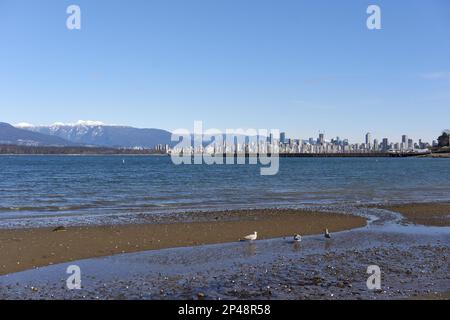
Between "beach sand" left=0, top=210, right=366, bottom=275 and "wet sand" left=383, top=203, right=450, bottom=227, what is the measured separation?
2.99 m

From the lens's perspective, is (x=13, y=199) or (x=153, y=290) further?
(x=13, y=199)

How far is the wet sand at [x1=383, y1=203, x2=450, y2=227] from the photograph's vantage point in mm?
23297

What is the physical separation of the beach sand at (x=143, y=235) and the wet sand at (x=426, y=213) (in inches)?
118

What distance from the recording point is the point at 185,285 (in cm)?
1128

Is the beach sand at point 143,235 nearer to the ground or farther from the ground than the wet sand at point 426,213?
farther from the ground

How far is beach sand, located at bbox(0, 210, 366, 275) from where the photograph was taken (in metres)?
14.8

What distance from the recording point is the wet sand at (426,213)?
23297 millimetres

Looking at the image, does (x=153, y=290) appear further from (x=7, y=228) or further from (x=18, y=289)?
(x=7, y=228)

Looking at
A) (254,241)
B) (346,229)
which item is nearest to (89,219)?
(254,241)

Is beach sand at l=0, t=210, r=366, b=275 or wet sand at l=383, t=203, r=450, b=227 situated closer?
beach sand at l=0, t=210, r=366, b=275

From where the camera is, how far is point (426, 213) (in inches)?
1062

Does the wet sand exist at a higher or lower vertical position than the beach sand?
lower
